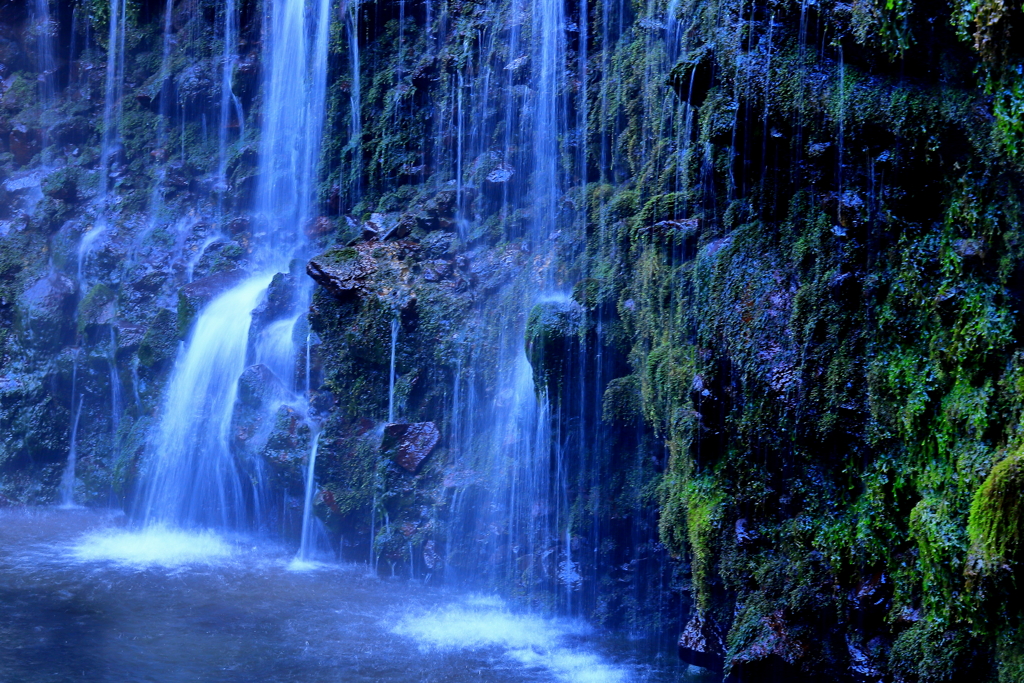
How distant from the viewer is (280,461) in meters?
13.8

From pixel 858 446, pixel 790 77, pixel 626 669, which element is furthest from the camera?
pixel 626 669

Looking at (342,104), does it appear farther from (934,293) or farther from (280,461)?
(934,293)

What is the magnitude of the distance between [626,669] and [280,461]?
711 centimetres

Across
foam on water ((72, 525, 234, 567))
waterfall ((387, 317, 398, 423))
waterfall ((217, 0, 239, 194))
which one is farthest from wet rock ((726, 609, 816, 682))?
waterfall ((217, 0, 239, 194))

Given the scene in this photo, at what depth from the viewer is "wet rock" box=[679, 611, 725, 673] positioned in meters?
8.42

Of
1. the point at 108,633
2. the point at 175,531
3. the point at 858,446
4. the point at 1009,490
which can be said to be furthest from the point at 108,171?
the point at 1009,490

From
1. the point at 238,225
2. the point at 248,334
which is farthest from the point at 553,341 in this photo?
the point at 238,225

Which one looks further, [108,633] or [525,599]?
[525,599]

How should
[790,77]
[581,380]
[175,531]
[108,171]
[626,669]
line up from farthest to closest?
[108,171] → [175,531] → [581,380] → [626,669] → [790,77]

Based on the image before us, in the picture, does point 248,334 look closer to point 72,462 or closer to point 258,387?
point 258,387

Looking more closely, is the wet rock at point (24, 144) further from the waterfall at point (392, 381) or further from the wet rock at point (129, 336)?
the waterfall at point (392, 381)

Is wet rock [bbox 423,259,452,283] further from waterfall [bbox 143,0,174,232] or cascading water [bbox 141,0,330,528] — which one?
waterfall [bbox 143,0,174,232]

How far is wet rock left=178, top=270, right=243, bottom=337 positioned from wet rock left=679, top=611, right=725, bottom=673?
37.3 feet

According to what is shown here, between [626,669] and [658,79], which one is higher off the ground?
[658,79]
